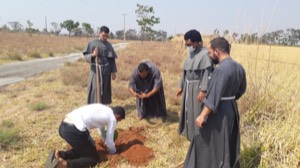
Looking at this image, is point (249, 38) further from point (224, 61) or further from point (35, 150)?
point (35, 150)

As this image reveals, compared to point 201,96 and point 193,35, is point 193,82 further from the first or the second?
point 193,35

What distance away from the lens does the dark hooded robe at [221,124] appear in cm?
343

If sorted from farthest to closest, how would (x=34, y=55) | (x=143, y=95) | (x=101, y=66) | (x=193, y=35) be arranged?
(x=34, y=55)
(x=101, y=66)
(x=143, y=95)
(x=193, y=35)

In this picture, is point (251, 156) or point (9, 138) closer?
point (251, 156)

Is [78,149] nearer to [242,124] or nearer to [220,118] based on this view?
[220,118]

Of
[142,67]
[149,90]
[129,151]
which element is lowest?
[129,151]

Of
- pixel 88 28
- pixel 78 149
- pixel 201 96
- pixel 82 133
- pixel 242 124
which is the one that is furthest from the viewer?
pixel 88 28

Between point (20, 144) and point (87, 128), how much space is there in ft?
5.00

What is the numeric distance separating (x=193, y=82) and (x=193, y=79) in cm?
5

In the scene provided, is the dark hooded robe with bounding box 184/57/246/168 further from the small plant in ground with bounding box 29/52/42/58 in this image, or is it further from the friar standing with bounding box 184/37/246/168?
the small plant in ground with bounding box 29/52/42/58

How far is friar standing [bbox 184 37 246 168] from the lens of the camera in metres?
3.44

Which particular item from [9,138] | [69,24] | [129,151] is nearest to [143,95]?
Answer: [129,151]

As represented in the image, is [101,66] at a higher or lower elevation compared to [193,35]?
A: lower

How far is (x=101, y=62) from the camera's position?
6.86 metres
